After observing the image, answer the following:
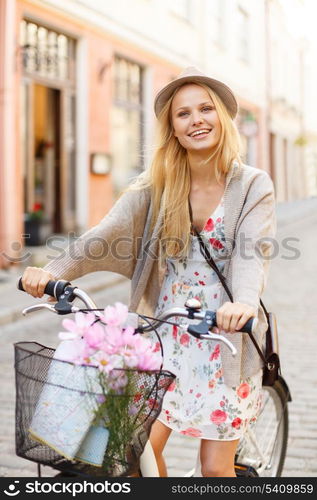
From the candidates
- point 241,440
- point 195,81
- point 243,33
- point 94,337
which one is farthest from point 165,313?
point 243,33

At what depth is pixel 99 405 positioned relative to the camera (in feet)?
5.52

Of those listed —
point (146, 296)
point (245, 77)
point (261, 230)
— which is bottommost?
point (146, 296)

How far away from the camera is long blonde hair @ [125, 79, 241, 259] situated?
98.1 inches

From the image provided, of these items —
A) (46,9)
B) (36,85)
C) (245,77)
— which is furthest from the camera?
(245,77)

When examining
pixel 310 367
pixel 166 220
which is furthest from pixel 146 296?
pixel 310 367

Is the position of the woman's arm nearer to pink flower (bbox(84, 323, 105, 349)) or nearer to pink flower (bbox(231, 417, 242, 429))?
pink flower (bbox(231, 417, 242, 429))

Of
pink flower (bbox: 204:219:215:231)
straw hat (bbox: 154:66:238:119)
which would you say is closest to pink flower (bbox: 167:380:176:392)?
pink flower (bbox: 204:219:215:231)

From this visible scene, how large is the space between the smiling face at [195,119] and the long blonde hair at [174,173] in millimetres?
21

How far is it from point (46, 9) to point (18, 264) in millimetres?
3752

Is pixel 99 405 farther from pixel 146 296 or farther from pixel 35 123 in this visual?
pixel 35 123

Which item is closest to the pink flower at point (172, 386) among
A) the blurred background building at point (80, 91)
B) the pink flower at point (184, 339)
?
the pink flower at point (184, 339)

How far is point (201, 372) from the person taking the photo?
246 centimetres

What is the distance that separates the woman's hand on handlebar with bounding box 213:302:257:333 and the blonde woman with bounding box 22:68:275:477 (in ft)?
0.98

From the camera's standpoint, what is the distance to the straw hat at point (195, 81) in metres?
2.49
